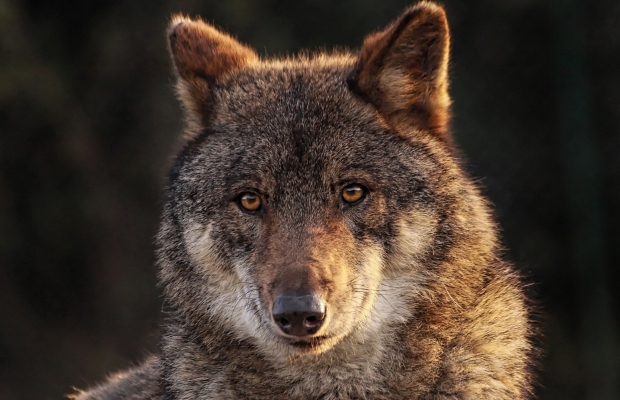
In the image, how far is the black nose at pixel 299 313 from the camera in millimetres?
4098

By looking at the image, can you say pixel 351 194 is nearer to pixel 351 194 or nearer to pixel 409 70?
pixel 351 194

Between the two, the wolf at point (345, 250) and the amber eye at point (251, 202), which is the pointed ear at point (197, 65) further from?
the amber eye at point (251, 202)

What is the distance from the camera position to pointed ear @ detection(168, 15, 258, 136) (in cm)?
527

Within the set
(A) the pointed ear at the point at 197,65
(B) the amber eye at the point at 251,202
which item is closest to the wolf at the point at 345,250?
(B) the amber eye at the point at 251,202

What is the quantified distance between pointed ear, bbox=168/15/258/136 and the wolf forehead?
0.09 meters

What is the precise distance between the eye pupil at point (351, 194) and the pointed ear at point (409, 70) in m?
0.56

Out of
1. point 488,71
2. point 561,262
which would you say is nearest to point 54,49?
point 488,71

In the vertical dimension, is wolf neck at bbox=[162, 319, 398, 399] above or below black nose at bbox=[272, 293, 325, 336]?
below

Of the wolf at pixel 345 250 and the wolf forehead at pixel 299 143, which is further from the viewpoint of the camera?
the wolf forehead at pixel 299 143

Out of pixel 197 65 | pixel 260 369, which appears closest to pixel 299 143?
pixel 197 65

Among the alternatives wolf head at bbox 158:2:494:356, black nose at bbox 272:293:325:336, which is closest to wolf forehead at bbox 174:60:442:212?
wolf head at bbox 158:2:494:356

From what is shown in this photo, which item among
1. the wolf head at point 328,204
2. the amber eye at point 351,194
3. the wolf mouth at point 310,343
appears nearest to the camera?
the wolf mouth at point 310,343

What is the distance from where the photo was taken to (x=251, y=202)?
4.67 metres

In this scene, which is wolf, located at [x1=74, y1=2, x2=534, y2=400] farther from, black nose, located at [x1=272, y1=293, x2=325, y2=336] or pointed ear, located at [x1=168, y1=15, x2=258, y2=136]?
pointed ear, located at [x1=168, y1=15, x2=258, y2=136]
